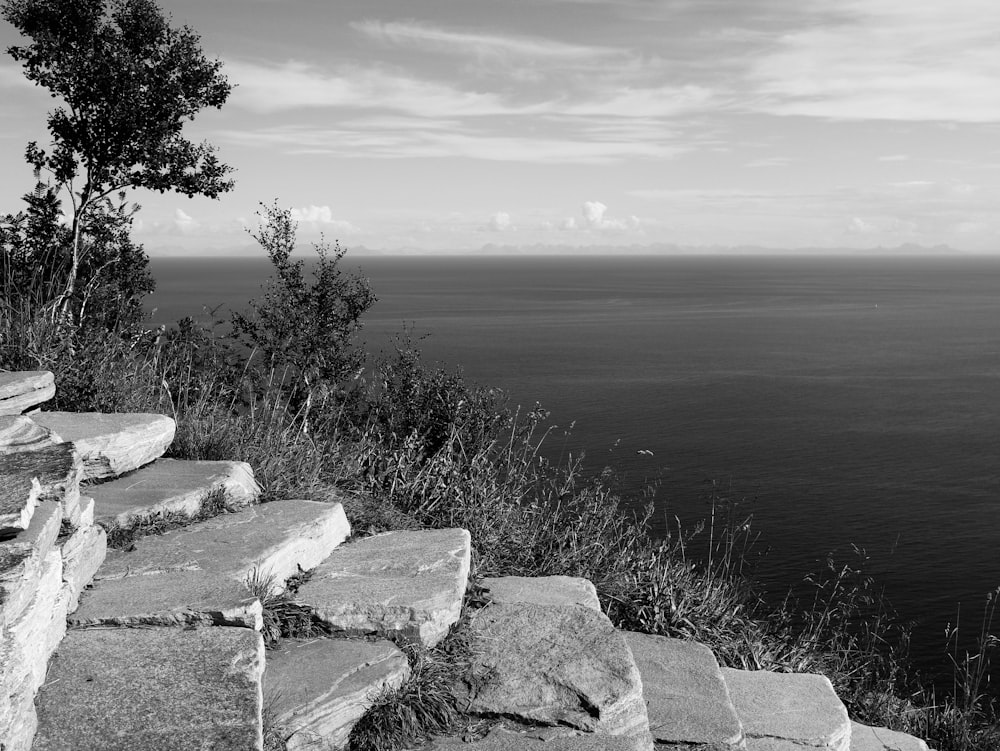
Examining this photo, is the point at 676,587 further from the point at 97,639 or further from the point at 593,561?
the point at 97,639

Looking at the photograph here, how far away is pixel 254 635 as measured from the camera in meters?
4.14

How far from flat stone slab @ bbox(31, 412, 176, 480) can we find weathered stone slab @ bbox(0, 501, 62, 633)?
2.16 meters

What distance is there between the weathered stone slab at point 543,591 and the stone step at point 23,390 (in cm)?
360

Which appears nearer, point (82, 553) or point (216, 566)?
point (82, 553)

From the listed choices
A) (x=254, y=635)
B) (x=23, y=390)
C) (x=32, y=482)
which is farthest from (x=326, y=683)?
(x=23, y=390)

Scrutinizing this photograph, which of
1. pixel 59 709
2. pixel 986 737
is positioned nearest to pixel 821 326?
pixel 986 737

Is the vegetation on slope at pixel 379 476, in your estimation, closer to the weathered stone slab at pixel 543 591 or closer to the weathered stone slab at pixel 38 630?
the weathered stone slab at pixel 543 591

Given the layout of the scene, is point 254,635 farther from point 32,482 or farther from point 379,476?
point 379,476

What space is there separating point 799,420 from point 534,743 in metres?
41.0

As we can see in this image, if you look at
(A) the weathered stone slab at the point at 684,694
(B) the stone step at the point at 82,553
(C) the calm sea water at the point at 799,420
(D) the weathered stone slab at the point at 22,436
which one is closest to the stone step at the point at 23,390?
(D) the weathered stone slab at the point at 22,436

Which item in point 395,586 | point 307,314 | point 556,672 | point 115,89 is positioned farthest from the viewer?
point 307,314

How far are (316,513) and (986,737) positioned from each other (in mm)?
6202

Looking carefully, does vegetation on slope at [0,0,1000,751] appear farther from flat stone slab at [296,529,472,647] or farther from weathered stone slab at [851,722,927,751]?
weathered stone slab at [851,722,927,751]

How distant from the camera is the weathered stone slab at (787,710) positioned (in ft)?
17.8
